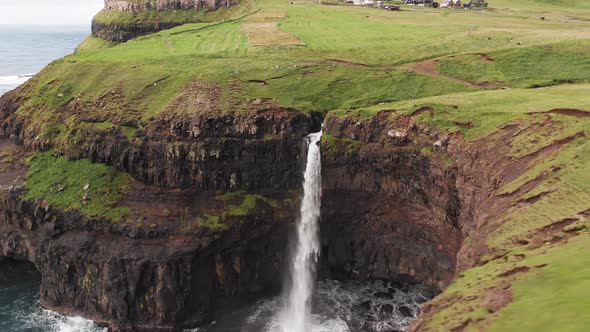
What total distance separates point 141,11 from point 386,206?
290 feet

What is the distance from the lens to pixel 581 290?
13281 millimetres

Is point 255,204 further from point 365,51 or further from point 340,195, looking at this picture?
point 365,51

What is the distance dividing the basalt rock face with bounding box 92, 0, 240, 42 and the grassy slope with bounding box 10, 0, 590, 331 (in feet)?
68.5

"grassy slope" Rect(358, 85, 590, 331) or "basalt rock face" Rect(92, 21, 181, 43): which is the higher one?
"basalt rock face" Rect(92, 21, 181, 43)

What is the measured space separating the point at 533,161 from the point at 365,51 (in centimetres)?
3430

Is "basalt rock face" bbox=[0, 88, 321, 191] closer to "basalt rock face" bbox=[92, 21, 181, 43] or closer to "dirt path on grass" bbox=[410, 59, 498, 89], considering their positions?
"dirt path on grass" bbox=[410, 59, 498, 89]

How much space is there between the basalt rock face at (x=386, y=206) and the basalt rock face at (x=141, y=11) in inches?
2678

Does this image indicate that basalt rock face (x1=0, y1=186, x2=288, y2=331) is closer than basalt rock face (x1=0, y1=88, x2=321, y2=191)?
Yes

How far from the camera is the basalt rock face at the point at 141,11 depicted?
319 ft

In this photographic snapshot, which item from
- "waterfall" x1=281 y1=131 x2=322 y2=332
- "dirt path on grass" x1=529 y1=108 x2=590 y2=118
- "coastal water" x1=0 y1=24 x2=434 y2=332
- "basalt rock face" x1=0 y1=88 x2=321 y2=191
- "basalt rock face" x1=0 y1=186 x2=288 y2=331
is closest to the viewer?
"dirt path on grass" x1=529 y1=108 x2=590 y2=118

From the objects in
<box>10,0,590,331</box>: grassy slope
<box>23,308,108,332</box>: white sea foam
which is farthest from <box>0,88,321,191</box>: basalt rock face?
<box>23,308,108,332</box>: white sea foam

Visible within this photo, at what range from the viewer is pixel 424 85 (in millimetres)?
45406

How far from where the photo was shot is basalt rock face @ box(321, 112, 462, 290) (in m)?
34.9

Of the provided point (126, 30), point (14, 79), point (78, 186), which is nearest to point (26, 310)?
point (78, 186)
